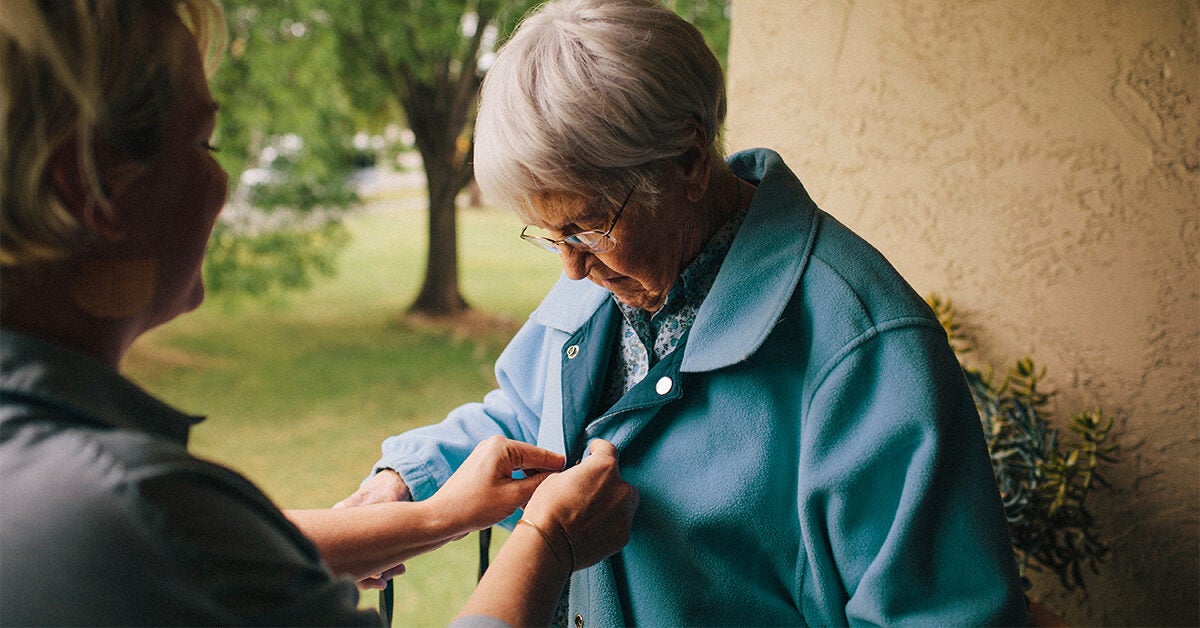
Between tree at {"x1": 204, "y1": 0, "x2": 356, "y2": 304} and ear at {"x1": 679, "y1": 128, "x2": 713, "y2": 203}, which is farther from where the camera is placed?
tree at {"x1": 204, "y1": 0, "x2": 356, "y2": 304}

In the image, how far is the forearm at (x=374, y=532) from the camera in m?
1.13

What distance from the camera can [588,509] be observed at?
1044 millimetres

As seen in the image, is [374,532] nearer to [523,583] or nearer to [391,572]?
[391,572]

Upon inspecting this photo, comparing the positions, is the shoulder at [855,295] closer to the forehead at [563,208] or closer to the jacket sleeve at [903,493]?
the jacket sleeve at [903,493]

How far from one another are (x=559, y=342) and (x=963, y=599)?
674 millimetres

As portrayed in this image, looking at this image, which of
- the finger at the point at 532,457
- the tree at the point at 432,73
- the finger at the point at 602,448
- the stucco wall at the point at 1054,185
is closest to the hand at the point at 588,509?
the finger at the point at 602,448

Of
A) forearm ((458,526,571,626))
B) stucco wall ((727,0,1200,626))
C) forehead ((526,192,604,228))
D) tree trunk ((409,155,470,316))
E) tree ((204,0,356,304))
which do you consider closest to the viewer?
forearm ((458,526,571,626))

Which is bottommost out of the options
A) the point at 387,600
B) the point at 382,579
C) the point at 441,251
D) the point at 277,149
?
the point at 441,251

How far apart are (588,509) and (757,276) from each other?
37cm

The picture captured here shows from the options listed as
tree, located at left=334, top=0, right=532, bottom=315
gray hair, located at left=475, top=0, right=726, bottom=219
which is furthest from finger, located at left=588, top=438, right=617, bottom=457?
tree, located at left=334, top=0, right=532, bottom=315

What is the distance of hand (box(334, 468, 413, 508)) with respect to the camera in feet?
4.10

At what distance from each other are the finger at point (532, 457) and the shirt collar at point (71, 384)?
22.9 inches


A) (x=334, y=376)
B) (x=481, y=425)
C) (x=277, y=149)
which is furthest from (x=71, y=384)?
(x=334, y=376)

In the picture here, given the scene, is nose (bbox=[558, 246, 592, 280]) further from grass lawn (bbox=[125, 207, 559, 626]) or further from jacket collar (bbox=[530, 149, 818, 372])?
grass lawn (bbox=[125, 207, 559, 626])
